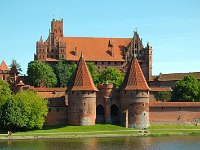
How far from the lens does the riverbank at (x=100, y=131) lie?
6700cm

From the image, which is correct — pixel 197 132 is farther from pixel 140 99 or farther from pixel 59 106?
pixel 59 106

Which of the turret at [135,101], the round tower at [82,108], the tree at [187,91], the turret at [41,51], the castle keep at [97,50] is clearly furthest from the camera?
the castle keep at [97,50]

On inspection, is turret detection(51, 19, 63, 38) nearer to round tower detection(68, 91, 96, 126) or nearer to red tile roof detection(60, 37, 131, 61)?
red tile roof detection(60, 37, 131, 61)

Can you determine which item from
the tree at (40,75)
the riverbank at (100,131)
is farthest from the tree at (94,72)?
the riverbank at (100,131)

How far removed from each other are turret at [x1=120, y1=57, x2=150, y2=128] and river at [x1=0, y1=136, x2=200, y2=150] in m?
8.48

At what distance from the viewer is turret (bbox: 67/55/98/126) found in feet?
245

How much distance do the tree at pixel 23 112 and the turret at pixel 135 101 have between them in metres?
11.4

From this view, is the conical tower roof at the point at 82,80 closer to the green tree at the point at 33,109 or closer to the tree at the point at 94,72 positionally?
the green tree at the point at 33,109

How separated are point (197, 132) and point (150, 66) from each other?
4805 cm

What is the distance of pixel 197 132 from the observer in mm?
70938

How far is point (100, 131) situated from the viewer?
2776 inches

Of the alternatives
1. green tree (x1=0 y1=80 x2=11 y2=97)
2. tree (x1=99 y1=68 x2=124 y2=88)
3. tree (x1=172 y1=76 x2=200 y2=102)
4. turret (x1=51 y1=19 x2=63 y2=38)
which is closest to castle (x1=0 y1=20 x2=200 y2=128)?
green tree (x1=0 y1=80 x2=11 y2=97)

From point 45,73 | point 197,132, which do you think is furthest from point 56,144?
point 45,73

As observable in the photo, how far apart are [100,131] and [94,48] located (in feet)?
167
